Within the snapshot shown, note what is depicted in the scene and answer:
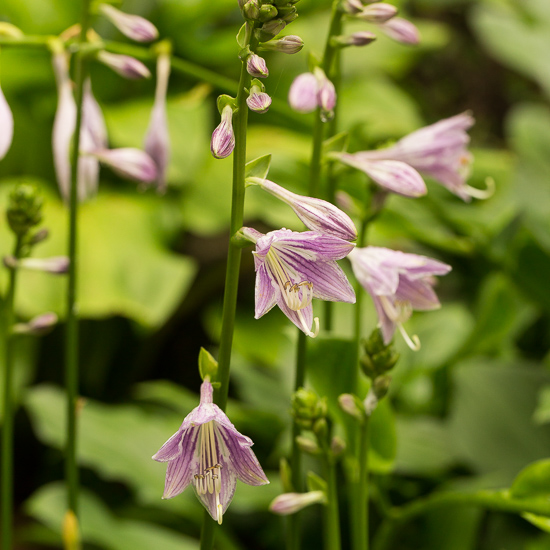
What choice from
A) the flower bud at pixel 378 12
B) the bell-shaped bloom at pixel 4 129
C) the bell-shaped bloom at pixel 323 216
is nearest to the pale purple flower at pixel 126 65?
the bell-shaped bloom at pixel 4 129

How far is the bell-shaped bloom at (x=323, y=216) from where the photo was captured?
0.55 metres

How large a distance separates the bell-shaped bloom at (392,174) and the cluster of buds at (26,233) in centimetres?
37

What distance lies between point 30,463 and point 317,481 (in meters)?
1.75

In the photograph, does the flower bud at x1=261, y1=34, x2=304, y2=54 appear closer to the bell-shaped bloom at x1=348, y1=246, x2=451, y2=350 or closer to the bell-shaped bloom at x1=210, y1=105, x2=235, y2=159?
the bell-shaped bloom at x1=210, y1=105, x2=235, y2=159

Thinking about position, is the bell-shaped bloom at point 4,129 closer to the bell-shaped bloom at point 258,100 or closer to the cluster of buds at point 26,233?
the cluster of buds at point 26,233

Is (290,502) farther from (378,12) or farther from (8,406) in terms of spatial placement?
(378,12)

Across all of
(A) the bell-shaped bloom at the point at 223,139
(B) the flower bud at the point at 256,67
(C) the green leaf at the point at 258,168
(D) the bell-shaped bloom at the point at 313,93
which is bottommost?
(C) the green leaf at the point at 258,168

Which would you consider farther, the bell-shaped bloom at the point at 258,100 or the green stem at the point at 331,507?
the green stem at the point at 331,507

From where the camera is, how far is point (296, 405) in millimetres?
669

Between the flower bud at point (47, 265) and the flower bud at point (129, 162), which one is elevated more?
the flower bud at point (129, 162)

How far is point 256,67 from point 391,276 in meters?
0.29

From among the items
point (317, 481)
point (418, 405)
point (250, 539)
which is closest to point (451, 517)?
point (418, 405)

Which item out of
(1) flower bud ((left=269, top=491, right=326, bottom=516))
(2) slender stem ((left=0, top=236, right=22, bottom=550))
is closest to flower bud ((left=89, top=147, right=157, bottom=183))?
(2) slender stem ((left=0, top=236, right=22, bottom=550))

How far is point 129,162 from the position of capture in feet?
2.97
